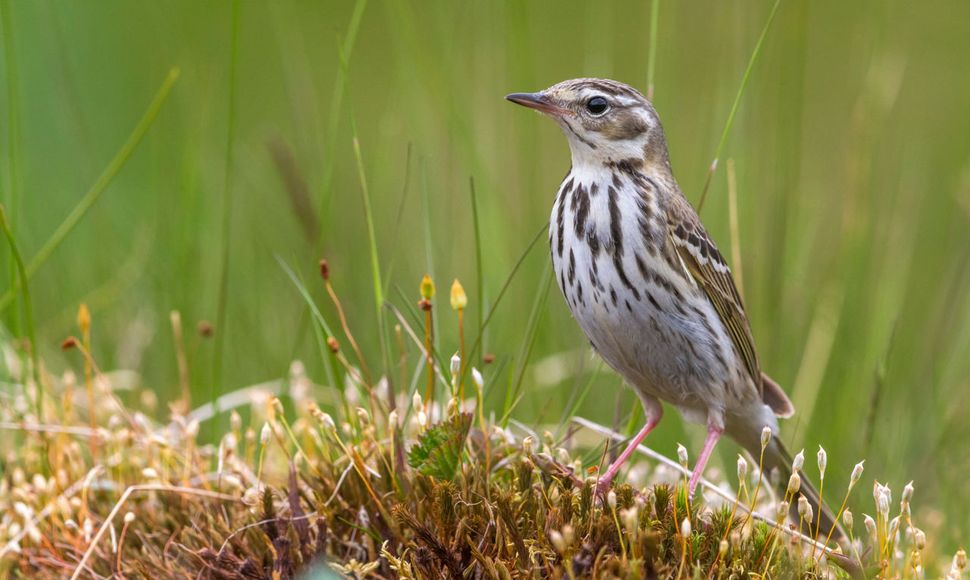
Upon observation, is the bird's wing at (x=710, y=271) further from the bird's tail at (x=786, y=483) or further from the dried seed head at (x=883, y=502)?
the dried seed head at (x=883, y=502)

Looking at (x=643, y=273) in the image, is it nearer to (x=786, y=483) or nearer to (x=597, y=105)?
(x=597, y=105)

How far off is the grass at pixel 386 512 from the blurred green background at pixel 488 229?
53cm

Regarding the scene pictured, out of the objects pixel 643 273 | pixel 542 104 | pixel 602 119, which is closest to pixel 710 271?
pixel 643 273

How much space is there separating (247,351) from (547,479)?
312cm

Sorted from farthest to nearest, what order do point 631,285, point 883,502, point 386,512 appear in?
point 631,285
point 386,512
point 883,502

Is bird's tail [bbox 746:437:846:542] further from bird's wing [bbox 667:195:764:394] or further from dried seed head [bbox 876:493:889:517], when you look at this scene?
dried seed head [bbox 876:493:889:517]

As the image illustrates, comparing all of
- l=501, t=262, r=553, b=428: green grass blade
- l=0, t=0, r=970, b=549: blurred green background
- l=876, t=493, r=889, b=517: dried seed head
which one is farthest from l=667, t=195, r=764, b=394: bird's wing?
l=876, t=493, r=889, b=517: dried seed head

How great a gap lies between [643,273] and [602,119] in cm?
67

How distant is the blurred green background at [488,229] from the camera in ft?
18.5

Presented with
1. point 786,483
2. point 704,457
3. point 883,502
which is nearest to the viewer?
point 883,502

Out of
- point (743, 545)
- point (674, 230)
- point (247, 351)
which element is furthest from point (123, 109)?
point (743, 545)

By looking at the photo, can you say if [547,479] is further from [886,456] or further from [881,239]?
[881,239]

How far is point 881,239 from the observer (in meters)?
7.45

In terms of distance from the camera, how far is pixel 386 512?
392 cm
